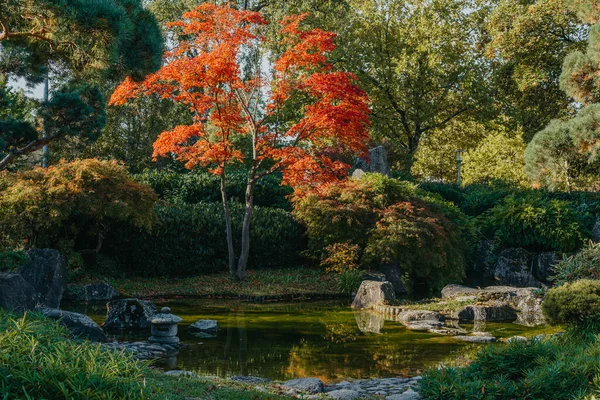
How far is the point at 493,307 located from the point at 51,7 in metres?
8.84

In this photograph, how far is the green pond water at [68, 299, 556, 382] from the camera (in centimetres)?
759

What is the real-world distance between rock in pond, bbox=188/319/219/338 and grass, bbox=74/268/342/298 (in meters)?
3.65

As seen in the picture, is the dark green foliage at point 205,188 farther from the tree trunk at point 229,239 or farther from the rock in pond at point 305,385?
the rock in pond at point 305,385

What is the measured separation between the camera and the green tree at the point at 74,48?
7.24 meters

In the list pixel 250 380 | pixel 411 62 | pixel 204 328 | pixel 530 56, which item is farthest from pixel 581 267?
pixel 530 56

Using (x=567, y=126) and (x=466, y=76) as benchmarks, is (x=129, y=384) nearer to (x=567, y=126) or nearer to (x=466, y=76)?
(x=567, y=126)

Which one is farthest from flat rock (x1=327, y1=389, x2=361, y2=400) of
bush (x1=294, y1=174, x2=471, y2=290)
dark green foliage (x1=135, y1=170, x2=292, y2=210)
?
dark green foliage (x1=135, y1=170, x2=292, y2=210)

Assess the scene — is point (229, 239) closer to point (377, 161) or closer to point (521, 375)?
point (377, 161)

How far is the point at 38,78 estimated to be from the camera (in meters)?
10.8

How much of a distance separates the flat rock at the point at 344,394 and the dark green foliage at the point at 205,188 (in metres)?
12.3

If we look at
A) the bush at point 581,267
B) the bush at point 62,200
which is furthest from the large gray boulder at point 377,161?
the bush at point 581,267

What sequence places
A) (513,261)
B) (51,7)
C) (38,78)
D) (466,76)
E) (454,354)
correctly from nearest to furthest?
(51,7), (454,354), (38,78), (513,261), (466,76)

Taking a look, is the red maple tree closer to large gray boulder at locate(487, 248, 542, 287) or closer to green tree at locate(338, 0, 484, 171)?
large gray boulder at locate(487, 248, 542, 287)

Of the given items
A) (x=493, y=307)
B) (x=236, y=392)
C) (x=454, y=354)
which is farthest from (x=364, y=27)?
(x=236, y=392)
